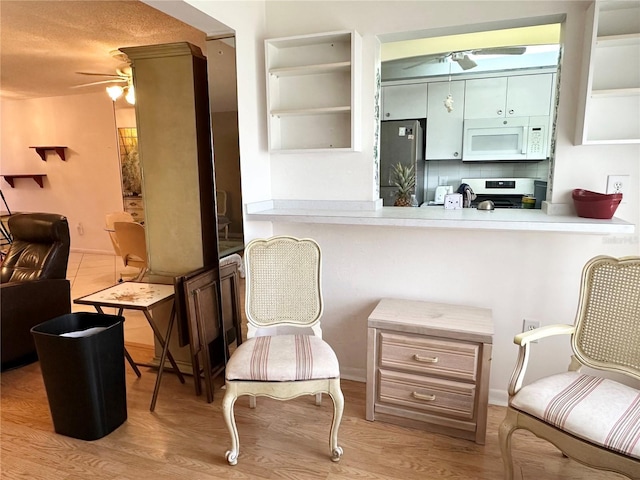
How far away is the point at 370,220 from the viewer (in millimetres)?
2062

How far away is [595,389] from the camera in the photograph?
60.0 inches

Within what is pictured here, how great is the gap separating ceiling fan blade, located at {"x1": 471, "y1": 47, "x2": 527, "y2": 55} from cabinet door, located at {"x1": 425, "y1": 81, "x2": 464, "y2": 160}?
0.62 m

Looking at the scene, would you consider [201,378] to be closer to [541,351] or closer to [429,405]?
[429,405]

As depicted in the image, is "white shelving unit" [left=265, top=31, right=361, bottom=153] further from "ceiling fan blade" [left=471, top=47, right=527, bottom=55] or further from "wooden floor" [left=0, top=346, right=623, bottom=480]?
"ceiling fan blade" [left=471, top=47, right=527, bottom=55]

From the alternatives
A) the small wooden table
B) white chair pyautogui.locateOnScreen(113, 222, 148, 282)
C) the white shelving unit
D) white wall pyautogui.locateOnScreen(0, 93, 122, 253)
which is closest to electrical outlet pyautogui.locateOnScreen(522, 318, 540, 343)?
the white shelving unit

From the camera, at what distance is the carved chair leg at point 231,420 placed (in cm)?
178

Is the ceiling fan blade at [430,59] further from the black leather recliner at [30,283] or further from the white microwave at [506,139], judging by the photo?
the black leather recliner at [30,283]

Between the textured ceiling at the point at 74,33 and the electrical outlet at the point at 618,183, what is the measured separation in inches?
108

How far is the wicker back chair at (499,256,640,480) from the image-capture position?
51.8 inches

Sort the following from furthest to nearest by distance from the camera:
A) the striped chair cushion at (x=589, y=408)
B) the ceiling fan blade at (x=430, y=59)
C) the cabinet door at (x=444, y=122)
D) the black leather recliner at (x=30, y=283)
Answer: the cabinet door at (x=444, y=122) < the ceiling fan blade at (x=430, y=59) < the black leather recliner at (x=30, y=283) < the striped chair cushion at (x=589, y=408)

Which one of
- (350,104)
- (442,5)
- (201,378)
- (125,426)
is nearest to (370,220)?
(350,104)

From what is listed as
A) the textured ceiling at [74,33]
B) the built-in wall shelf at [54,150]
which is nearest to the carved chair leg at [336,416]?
the textured ceiling at [74,33]

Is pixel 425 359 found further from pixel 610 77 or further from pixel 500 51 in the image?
pixel 500 51

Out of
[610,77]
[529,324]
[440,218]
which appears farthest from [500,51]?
[529,324]
